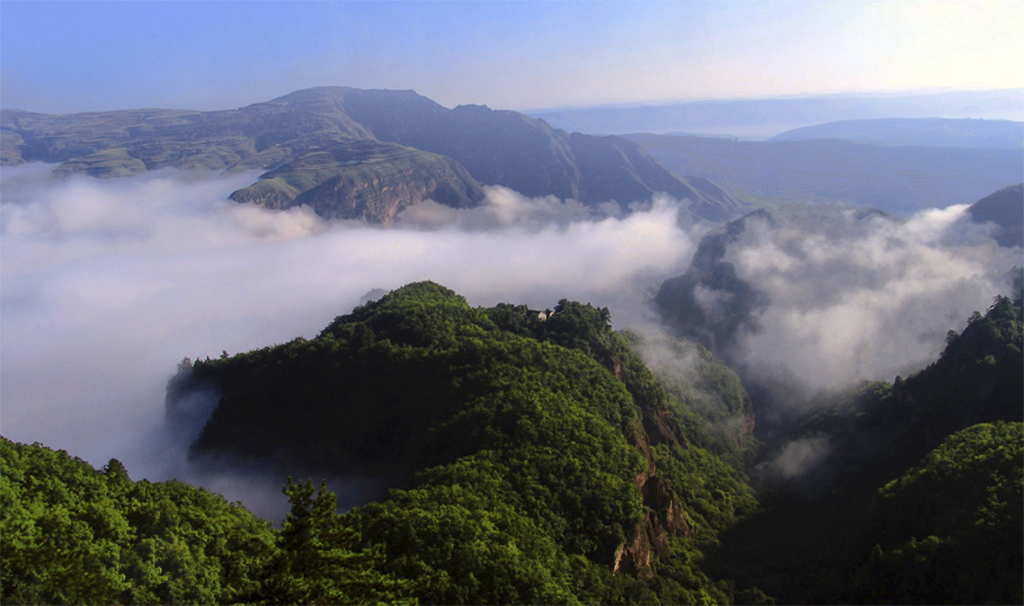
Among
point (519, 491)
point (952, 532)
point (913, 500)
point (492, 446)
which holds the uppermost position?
point (492, 446)

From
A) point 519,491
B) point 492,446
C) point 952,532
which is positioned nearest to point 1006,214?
point 952,532

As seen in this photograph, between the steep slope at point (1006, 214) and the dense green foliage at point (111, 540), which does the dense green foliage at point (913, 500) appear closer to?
the dense green foliage at point (111, 540)

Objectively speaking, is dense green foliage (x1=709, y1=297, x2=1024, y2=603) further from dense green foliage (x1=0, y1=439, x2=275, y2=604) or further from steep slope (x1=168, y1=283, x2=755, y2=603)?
dense green foliage (x1=0, y1=439, x2=275, y2=604)

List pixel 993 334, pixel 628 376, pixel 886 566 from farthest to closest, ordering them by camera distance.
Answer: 1. pixel 628 376
2. pixel 993 334
3. pixel 886 566

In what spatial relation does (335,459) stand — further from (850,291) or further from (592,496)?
(850,291)

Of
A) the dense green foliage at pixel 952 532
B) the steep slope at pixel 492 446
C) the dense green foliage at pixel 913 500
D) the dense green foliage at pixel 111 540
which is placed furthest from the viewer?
the dense green foliage at pixel 913 500

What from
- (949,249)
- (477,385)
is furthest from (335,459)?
(949,249)

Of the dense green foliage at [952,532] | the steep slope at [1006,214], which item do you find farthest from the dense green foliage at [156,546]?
the steep slope at [1006,214]

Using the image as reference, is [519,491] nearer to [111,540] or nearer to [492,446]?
[492,446]
